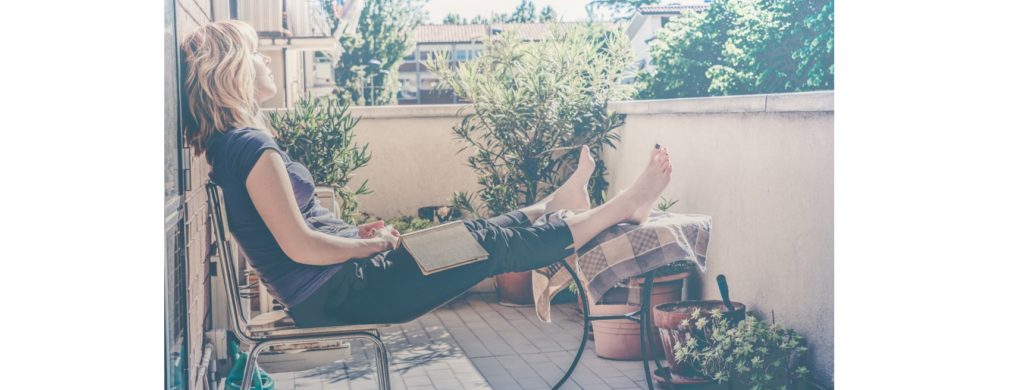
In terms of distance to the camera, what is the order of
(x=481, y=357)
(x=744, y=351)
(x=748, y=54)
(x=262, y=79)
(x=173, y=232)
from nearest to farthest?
(x=173, y=232), (x=262, y=79), (x=744, y=351), (x=481, y=357), (x=748, y=54)

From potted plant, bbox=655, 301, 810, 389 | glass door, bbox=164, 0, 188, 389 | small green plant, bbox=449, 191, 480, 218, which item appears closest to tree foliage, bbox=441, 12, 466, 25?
small green plant, bbox=449, 191, 480, 218

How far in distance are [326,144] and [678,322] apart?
1437 mm

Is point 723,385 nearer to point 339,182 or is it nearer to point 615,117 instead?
point 615,117

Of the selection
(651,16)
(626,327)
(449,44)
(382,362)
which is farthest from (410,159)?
(651,16)

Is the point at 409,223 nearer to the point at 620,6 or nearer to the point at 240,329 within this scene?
the point at 240,329

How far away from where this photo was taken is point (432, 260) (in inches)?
106

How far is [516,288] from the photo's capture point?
13.6ft

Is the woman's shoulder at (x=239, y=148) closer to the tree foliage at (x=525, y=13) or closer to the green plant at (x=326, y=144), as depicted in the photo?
the green plant at (x=326, y=144)
